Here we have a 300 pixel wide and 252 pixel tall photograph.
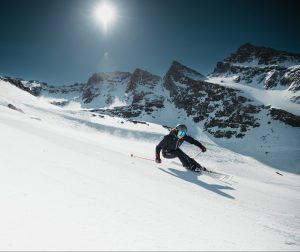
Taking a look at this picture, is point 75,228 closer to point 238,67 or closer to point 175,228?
point 175,228

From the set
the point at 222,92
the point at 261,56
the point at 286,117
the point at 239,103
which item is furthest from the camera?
the point at 261,56

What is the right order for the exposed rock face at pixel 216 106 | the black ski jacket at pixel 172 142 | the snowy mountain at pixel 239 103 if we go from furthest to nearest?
the exposed rock face at pixel 216 106, the snowy mountain at pixel 239 103, the black ski jacket at pixel 172 142

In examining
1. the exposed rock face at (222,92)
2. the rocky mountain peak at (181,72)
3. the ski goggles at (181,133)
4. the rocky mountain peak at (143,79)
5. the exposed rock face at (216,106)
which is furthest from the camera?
the rocky mountain peak at (143,79)

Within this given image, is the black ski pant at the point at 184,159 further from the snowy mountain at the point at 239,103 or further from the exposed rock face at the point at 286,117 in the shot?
the exposed rock face at the point at 286,117

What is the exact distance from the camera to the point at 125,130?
3291 centimetres

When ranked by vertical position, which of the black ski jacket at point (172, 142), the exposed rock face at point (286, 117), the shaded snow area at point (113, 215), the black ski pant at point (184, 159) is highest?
the exposed rock face at point (286, 117)

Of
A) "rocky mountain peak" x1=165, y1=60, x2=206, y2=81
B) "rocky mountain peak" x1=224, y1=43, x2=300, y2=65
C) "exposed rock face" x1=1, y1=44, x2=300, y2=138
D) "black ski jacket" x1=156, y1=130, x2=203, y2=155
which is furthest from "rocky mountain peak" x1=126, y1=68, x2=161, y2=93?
"black ski jacket" x1=156, y1=130, x2=203, y2=155

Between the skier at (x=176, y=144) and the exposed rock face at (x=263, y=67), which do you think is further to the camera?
the exposed rock face at (x=263, y=67)

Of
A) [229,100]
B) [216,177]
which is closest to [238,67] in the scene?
[229,100]

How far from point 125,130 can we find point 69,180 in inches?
1129

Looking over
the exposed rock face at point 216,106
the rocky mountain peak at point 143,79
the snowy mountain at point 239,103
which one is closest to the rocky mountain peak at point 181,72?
the snowy mountain at point 239,103

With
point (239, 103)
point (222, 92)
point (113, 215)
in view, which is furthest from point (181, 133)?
point (222, 92)

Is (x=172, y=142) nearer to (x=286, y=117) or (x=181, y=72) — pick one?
(x=286, y=117)

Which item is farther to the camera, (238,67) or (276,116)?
(238,67)
